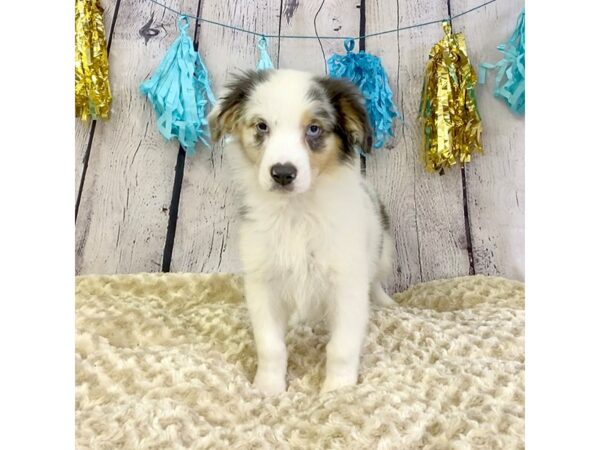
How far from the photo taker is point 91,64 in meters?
2.14

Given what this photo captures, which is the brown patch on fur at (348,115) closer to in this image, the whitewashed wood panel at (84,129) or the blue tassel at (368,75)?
the blue tassel at (368,75)

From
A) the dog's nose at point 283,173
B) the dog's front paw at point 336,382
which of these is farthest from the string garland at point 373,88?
the dog's front paw at point 336,382

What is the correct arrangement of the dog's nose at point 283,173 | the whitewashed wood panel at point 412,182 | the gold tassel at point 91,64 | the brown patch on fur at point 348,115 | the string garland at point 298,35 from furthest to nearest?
the whitewashed wood panel at point 412,182 < the string garland at point 298,35 < the gold tassel at point 91,64 < the brown patch on fur at point 348,115 < the dog's nose at point 283,173

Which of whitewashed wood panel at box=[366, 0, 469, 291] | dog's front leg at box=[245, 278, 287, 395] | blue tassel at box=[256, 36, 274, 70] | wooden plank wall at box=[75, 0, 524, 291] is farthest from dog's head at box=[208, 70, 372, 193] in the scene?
whitewashed wood panel at box=[366, 0, 469, 291]

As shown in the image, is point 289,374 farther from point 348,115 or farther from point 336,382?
point 348,115

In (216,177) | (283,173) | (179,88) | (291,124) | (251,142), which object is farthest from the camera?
(216,177)

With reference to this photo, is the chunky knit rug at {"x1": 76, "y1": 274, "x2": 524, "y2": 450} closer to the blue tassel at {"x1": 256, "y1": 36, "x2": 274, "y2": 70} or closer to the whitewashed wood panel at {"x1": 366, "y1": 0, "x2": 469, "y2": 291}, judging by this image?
the whitewashed wood panel at {"x1": 366, "y1": 0, "x2": 469, "y2": 291}

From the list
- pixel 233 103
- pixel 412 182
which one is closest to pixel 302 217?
pixel 233 103

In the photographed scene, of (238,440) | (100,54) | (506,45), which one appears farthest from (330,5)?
(238,440)

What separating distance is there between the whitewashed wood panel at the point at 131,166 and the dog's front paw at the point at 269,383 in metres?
0.94

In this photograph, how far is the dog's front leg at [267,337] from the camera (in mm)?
1664

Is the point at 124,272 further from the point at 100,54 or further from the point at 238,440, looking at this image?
the point at 238,440

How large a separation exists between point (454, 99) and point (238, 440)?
68.7 inches

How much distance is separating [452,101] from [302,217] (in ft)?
3.34
